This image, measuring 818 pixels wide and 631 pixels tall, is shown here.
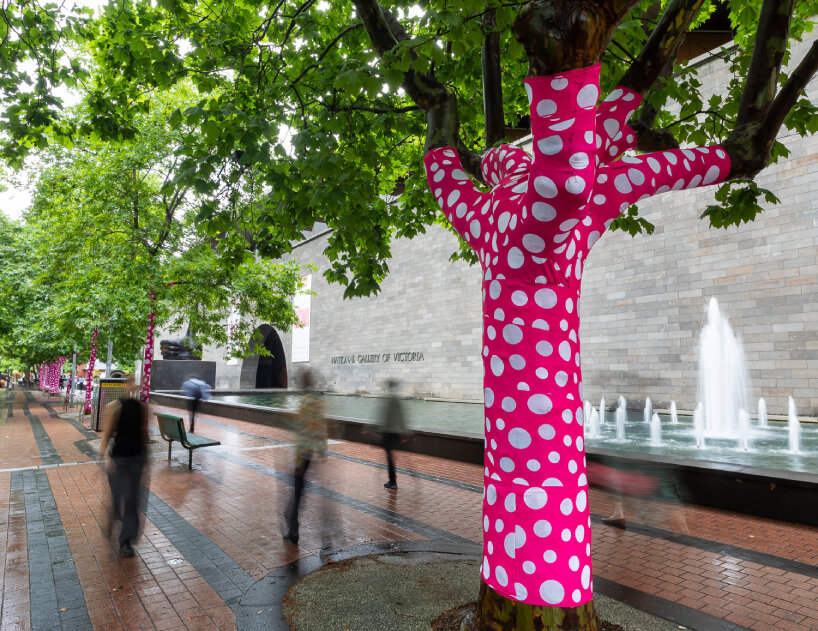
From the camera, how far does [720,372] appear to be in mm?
14930

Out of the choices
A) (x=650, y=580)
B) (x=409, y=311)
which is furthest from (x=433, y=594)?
(x=409, y=311)

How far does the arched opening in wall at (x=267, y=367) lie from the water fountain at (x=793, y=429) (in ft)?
101

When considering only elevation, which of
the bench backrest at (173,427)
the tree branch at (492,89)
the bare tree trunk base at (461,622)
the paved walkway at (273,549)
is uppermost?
the tree branch at (492,89)

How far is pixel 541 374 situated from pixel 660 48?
2234 millimetres

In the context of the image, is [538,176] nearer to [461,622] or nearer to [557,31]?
[557,31]

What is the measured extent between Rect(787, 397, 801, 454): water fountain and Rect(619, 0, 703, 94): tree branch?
8.83 metres

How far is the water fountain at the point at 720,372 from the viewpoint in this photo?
14.5 m

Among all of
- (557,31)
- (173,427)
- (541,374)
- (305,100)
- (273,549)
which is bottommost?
(273,549)

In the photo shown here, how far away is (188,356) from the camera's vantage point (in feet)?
123

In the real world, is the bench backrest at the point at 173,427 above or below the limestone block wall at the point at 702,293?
below

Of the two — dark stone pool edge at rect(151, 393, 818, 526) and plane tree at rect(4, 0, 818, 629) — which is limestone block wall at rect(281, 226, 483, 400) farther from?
plane tree at rect(4, 0, 818, 629)

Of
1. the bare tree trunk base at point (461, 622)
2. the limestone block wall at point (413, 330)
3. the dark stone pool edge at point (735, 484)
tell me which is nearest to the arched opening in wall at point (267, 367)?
the limestone block wall at point (413, 330)

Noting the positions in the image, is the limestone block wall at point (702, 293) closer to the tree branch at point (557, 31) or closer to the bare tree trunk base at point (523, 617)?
the tree branch at point (557, 31)

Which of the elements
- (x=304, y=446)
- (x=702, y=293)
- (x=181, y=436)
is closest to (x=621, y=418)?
(x=702, y=293)
